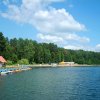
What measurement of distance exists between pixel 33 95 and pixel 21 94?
1.95m

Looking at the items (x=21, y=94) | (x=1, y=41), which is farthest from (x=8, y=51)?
(x=21, y=94)

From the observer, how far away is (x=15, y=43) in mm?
190000

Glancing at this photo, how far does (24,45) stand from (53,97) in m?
146

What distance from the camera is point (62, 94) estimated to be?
44094 millimetres

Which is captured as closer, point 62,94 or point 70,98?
point 70,98

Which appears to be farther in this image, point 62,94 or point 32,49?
point 32,49

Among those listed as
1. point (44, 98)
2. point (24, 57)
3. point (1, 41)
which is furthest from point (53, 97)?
point (24, 57)

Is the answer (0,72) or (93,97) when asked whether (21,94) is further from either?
(0,72)

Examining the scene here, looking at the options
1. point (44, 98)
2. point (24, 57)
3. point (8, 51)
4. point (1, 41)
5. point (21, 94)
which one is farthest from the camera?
point (24, 57)

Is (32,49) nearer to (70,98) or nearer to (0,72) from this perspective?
(0,72)

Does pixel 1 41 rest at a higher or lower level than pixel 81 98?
higher

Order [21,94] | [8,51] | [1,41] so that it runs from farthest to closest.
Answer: [8,51] → [1,41] → [21,94]

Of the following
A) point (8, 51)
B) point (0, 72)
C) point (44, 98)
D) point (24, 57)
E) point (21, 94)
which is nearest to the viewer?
point (44, 98)

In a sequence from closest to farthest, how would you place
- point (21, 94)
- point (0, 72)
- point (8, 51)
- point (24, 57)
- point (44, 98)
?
point (44, 98) < point (21, 94) < point (0, 72) < point (8, 51) < point (24, 57)
